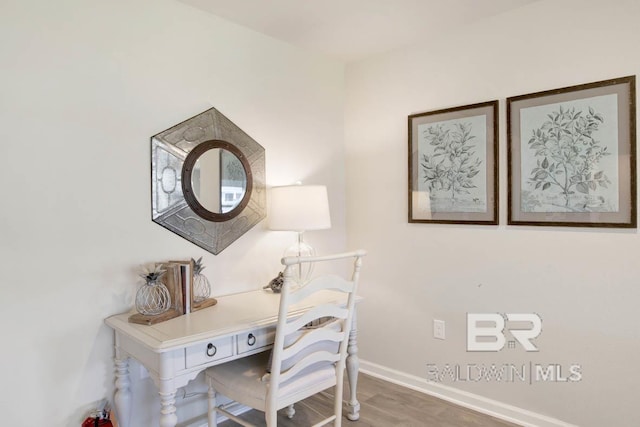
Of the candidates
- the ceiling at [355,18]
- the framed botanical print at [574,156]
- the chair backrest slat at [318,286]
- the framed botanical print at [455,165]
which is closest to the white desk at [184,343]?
the chair backrest slat at [318,286]

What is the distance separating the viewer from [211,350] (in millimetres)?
1685

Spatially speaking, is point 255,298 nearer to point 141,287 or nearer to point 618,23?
point 141,287

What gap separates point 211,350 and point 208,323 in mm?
116

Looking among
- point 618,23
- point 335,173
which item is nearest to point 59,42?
point 335,173

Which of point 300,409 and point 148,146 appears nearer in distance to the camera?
point 148,146

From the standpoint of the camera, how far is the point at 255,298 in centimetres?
224

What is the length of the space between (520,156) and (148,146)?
1.95m

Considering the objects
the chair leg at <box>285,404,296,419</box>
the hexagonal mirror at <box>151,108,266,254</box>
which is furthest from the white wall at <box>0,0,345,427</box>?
the chair leg at <box>285,404,296,419</box>

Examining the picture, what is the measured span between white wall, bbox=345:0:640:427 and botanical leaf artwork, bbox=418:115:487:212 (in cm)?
12

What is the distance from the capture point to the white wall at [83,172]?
1.64m

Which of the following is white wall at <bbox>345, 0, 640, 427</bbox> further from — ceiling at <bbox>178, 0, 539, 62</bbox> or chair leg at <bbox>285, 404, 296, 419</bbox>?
chair leg at <bbox>285, 404, 296, 419</bbox>

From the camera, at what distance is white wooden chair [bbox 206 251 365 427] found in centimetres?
165

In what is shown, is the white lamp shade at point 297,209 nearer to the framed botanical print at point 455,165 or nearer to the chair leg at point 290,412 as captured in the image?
the framed botanical print at point 455,165

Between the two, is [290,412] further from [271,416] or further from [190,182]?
[190,182]
